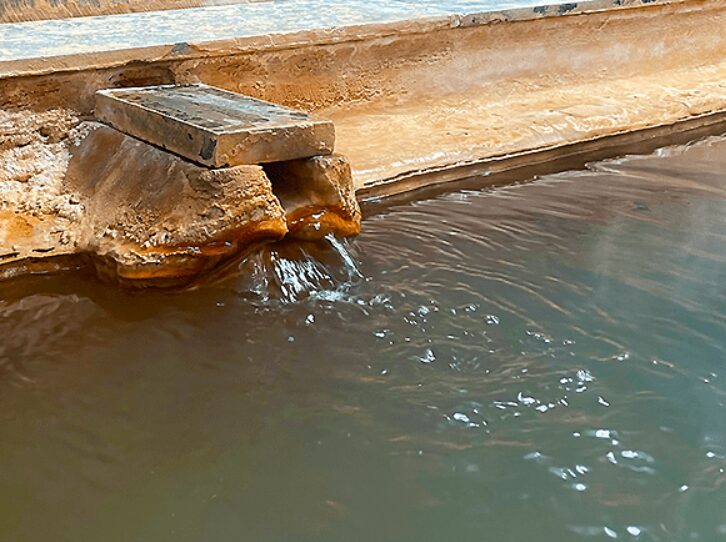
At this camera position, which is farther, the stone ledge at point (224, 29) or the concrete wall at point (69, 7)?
the concrete wall at point (69, 7)

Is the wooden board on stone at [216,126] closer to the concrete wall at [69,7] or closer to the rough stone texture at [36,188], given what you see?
the rough stone texture at [36,188]

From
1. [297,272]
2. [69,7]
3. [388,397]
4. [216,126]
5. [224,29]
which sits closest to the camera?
[388,397]

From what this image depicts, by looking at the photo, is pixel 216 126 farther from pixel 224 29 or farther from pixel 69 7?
pixel 69 7

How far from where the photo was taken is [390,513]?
1.72 metres

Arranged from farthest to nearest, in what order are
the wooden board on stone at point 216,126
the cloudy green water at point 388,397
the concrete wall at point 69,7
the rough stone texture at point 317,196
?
the concrete wall at point 69,7
the rough stone texture at point 317,196
the wooden board on stone at point 216,126
the cloudy green water at point 388,397

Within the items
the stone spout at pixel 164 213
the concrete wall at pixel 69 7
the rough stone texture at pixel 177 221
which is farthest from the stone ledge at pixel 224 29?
the rough stone texture at pixel 177 221

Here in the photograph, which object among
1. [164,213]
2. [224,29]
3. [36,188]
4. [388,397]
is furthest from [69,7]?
[388,397]

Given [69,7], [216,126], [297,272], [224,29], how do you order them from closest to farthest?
[216,126] → [297,272] → [224,29] → [69,7]

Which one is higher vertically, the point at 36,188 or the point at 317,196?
the point at 36,188

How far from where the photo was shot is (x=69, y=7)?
14.6 feet

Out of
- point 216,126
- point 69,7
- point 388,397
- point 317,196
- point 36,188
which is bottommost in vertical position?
point 388,397

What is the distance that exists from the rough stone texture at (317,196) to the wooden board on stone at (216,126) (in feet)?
0.19

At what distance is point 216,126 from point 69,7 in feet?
7.34

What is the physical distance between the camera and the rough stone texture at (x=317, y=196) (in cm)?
285
